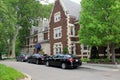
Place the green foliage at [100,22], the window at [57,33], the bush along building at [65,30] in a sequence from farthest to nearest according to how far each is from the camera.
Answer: the window at [57,33] → the bush along building at [65,30] → the green foliage at [100,22]

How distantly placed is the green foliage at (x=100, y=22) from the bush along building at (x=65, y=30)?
8488 millimetres

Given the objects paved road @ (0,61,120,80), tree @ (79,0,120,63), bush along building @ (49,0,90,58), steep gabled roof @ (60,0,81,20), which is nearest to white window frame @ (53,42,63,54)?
bush along building @ (49,0,90,58)

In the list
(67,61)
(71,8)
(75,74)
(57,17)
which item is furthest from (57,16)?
(75,74)

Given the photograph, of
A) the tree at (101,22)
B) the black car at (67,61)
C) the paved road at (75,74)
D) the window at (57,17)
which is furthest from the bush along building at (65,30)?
the paved road at (75,74)

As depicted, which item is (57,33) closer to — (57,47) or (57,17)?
(57,47)

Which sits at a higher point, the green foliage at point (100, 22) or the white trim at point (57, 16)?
the white trim at point (57, 16)

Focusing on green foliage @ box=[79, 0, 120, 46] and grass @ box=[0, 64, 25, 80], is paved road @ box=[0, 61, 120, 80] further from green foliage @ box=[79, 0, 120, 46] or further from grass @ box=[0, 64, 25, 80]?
green foliage @ box=[79, 0, 120, 46]

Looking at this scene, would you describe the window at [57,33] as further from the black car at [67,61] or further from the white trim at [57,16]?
the black car at [67,61]

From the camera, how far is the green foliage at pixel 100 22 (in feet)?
79.5

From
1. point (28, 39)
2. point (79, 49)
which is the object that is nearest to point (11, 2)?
point (28, 39)

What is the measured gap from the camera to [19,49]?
57.5 meters

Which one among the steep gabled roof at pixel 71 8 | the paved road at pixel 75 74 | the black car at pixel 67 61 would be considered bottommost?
the paved road at pixel 75 74

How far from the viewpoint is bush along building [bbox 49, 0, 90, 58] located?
35750 millimetres

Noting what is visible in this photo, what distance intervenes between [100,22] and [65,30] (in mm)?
12125
